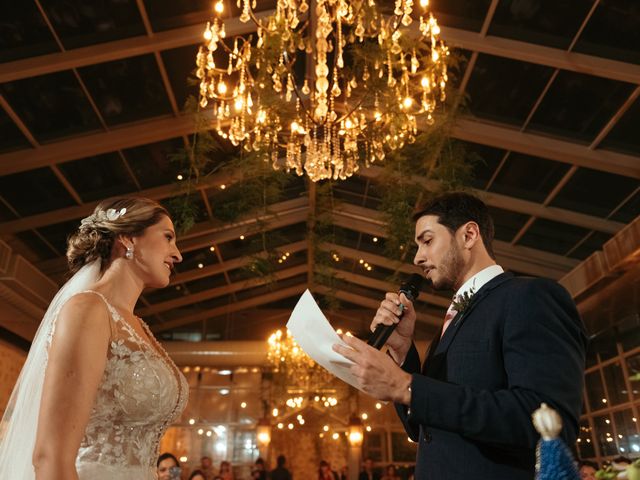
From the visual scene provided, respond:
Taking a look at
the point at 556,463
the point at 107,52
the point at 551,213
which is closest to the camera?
the point at 556,463

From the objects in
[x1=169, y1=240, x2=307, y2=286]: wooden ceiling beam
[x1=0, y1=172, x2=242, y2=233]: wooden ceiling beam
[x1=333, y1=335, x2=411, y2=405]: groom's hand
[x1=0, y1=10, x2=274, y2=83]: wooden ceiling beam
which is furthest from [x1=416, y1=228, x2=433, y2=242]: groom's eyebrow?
[x1=169, y1=240, x2=307, y2=286]: wooden ceiling beam

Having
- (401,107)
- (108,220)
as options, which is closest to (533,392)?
(108,220)

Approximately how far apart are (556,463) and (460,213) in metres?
1.01

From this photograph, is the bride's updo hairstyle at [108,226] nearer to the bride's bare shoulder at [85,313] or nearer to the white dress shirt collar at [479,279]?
the bride's bare shoulder at [85,313]

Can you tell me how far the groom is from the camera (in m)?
1.28

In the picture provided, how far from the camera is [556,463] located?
804 millimetres

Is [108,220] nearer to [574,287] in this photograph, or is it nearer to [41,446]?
[41,446]

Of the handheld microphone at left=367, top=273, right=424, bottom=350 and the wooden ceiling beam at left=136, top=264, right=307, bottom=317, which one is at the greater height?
the wooden ceiling beam at left=136, top=264, right=307, bottom=317

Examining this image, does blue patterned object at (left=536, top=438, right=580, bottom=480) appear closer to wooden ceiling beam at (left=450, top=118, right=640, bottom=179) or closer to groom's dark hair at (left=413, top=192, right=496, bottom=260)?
groom's dark hair at (left=413, top=192, right=496, bottom=260)

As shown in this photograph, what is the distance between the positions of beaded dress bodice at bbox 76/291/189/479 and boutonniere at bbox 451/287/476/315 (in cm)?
87

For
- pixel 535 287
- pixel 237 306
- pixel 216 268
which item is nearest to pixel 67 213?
pixel 216 268

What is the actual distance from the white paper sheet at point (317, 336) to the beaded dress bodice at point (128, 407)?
1.70 feet

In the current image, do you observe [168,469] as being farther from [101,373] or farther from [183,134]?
[183,134]

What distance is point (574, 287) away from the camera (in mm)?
8391
